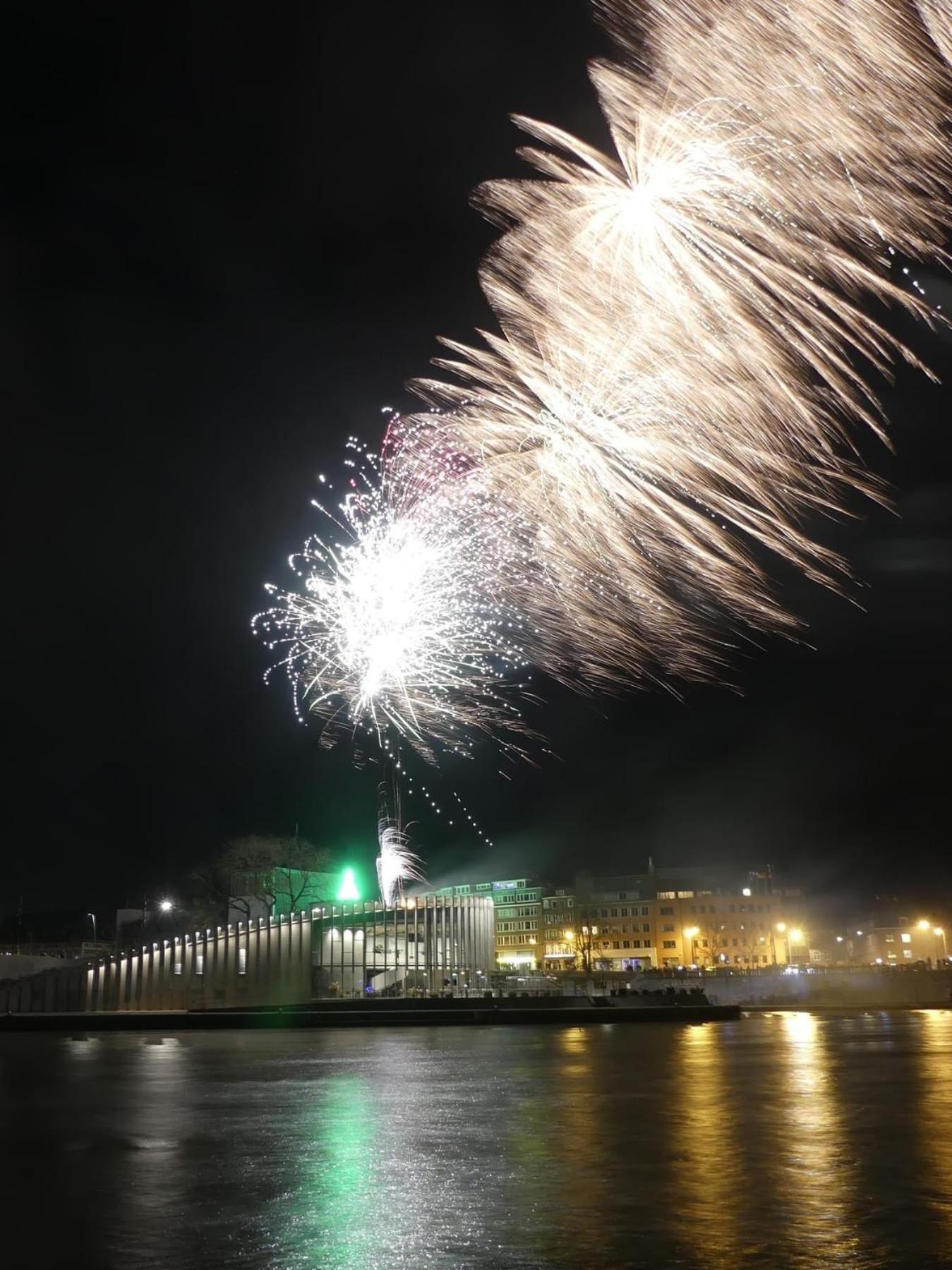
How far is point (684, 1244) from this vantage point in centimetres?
668

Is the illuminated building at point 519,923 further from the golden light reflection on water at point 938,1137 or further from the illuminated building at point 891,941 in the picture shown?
the golden light reflection on water at point 938,1137

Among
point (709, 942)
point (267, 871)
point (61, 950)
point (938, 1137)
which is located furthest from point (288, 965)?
point (709, 942)

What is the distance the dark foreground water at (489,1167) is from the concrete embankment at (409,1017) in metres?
22.5

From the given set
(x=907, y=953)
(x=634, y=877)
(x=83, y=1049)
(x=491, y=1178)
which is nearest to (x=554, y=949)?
(x=634, y=877)

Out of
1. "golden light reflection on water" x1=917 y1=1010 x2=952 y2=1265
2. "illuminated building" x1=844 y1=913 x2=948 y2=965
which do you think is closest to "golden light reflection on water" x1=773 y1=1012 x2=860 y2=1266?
"golden light reflection on water" x1=917 y1=1010 x2=952 y2=1265

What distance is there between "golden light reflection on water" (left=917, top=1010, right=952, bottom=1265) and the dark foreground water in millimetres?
41

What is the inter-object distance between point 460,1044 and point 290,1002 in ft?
107

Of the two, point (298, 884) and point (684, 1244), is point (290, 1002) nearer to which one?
point (298, 884)

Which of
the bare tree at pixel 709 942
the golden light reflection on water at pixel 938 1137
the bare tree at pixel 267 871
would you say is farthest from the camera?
the bare tree at pixel 709 942

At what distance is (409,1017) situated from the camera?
43000 millimetres

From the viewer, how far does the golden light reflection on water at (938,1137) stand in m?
6.96

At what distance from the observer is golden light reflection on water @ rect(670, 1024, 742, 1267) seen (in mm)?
6730

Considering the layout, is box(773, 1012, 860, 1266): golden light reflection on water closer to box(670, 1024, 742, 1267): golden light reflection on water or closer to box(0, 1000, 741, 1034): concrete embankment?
box(670, 1024, 742, 1267): golden light reflection on water

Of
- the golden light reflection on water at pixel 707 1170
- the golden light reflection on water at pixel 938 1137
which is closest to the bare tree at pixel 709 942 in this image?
the golden light reflection on water at pixel 938 1137
